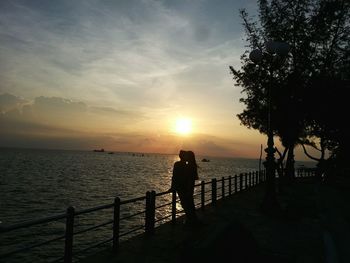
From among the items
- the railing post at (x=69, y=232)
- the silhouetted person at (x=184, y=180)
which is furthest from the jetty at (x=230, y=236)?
the silhouetted person at (x=184, y=180)

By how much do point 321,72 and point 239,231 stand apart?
2846 cm

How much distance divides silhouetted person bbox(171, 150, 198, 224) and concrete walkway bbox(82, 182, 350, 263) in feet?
2.55

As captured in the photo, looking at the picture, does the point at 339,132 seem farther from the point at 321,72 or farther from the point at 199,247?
the point at 199,247

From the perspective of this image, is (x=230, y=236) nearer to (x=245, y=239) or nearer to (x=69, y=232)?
(x=245, y=239)

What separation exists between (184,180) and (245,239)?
5.21 m

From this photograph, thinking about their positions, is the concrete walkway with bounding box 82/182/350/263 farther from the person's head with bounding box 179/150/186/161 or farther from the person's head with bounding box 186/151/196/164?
the person's head with bounding box 179/150/186/161

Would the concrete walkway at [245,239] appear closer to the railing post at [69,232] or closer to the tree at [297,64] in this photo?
the railing post at [69,232]

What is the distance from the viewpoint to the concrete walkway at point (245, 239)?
5879 millimetres

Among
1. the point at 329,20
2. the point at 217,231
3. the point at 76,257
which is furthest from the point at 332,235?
the point at 329,20

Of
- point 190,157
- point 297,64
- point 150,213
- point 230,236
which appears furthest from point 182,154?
point 297,64

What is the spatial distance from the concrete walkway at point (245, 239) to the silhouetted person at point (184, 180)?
776 mm

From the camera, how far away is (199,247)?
573cm

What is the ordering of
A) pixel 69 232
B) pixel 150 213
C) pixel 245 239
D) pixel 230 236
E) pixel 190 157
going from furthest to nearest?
pixel 190 157 → pixel 150 213 → pixel 69 232 → pixel 245 239 → pixel 230 236

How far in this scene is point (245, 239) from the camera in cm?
613
